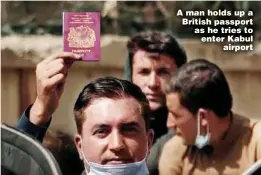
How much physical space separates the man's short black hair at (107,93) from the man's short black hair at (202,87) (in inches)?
6.5

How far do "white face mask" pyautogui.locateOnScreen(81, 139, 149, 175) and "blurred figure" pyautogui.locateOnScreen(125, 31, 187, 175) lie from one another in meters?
0.05

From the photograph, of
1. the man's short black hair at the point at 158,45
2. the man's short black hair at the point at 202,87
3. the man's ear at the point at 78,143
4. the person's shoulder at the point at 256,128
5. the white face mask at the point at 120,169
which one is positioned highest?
the man's short black hair at the point at 158,45

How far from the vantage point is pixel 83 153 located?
13.3ft

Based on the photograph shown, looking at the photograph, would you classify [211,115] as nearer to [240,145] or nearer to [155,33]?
[240,145]

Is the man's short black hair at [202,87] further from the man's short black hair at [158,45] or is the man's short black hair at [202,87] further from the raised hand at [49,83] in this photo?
the raised hand at [49,83]

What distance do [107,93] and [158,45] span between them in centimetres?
36

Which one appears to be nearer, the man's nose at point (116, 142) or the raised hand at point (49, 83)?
the man's nose at point (116, 142)

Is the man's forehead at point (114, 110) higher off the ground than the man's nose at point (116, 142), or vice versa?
the man's forehead at point (114, 110)

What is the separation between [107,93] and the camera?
405 centimetres

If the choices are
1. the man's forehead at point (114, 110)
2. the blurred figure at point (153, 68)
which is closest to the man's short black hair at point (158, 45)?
the blurred figure at point (153, 68)

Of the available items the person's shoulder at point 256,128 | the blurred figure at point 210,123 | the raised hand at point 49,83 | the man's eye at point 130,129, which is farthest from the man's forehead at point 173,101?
the raised hand at point 49,83

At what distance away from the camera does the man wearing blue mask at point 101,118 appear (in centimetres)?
398

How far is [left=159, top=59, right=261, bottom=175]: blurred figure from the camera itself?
404cm

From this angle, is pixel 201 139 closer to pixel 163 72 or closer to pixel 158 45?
pixel 163 72
